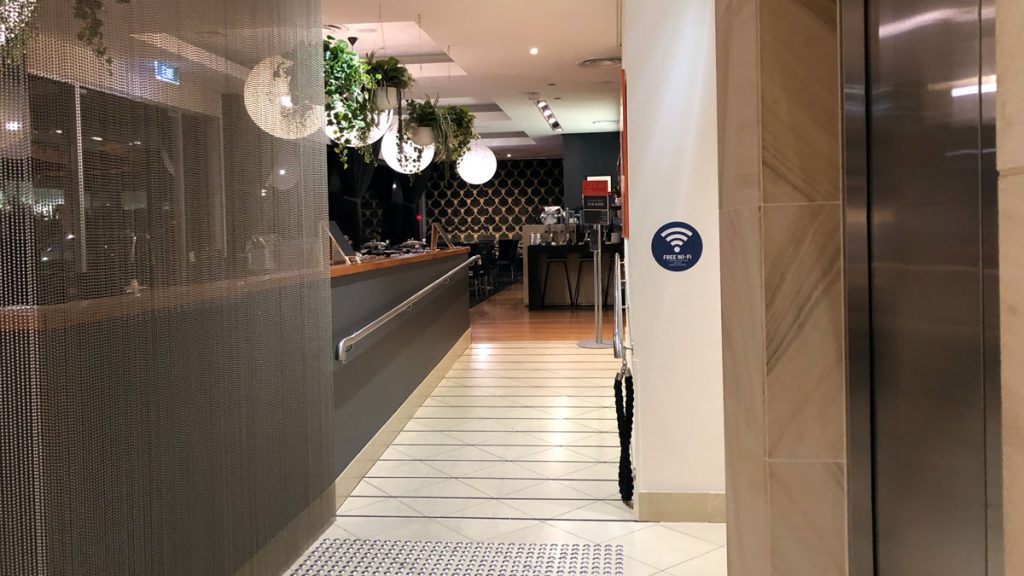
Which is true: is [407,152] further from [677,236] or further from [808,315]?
[808,315]

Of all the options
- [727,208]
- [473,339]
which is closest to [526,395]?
[473,339]

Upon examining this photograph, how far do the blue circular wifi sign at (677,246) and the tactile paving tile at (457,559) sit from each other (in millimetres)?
1182

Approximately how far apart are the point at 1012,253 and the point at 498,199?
2163cm

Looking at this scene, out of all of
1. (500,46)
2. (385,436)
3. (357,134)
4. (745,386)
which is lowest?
(385,436)

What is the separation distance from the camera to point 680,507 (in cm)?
369

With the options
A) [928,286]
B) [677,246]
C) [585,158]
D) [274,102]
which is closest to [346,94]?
[274,102]

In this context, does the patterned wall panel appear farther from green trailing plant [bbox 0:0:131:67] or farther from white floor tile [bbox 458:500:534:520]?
green trailing plant [bbox 0:0:131:67]

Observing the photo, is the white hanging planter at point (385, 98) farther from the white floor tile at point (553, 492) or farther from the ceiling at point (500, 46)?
the white floor tile at point (553, 492)

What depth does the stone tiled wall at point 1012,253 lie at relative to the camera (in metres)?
0.67

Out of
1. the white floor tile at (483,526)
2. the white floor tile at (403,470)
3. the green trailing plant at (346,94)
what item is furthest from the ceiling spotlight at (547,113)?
the white floor tile at (483,526)

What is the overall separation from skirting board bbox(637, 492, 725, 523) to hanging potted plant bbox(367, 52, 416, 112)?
320 cm

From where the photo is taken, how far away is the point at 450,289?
853cm

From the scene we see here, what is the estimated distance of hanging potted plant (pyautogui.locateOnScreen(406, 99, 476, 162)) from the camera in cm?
709

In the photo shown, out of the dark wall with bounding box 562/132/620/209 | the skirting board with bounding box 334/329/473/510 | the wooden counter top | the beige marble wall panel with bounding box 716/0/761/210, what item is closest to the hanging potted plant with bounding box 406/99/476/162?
the wooden counter top
